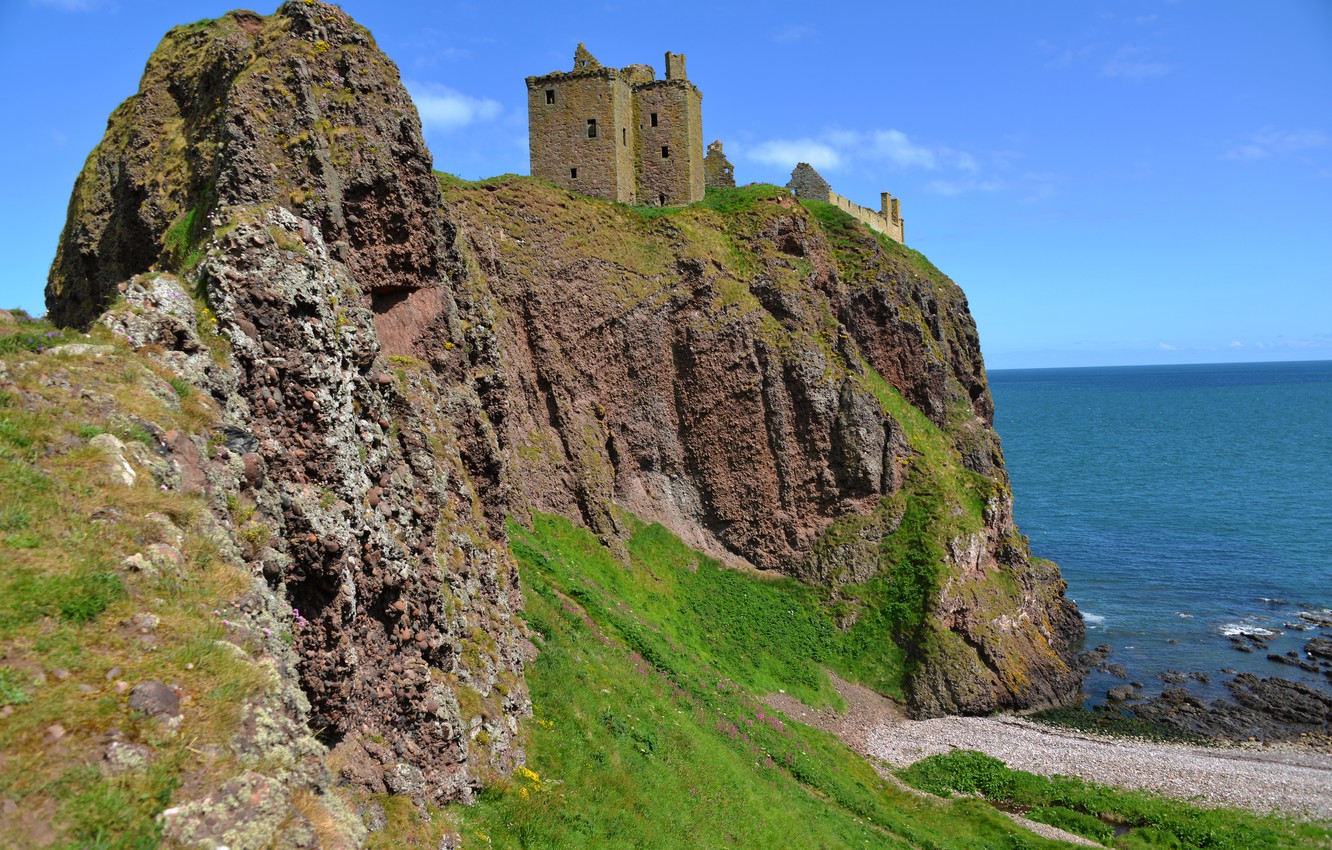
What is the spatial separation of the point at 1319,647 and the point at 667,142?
54.7 meters

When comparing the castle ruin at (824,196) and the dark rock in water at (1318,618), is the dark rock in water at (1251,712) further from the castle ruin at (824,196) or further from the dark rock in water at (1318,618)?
the castle ruin at (824,196)

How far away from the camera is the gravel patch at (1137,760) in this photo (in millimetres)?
39312

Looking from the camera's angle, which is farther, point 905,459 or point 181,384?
point 905,459

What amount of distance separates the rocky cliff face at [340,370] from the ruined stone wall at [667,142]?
35.6m

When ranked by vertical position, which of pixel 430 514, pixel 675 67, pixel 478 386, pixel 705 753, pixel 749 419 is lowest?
pixel 705 753

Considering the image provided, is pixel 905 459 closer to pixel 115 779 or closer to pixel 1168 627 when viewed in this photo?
pixel 1168 627

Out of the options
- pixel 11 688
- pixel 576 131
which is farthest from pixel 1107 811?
pixel 576 131

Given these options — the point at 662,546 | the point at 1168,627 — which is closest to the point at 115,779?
the point at 662,546

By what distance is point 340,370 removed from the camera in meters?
16.1

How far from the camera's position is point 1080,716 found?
50406mm

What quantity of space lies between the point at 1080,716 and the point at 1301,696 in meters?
14.0

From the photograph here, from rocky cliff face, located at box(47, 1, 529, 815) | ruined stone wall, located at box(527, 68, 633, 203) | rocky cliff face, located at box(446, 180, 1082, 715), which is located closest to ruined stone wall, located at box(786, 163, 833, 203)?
rocky cliff face, located at box(446, 180, 1082, 715)

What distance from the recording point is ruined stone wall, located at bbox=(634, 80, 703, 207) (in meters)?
59.5

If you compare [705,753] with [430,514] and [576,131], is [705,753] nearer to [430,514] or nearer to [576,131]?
[430,514]
